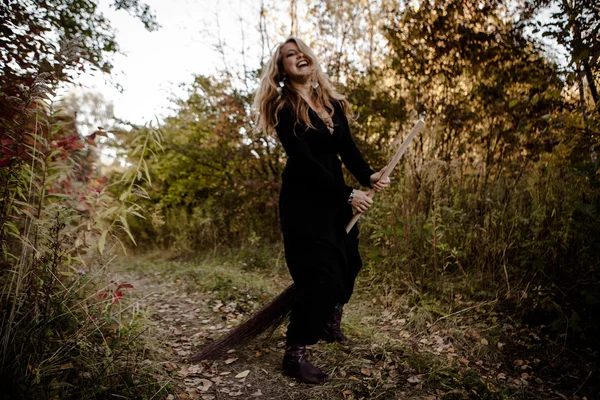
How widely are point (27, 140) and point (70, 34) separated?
57.7 inches

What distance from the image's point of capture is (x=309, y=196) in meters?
2.45

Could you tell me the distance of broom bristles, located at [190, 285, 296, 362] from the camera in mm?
2793

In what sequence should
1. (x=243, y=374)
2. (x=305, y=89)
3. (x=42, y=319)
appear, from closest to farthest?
1. (x=42, y=319)
2. (x=243, y=374)
3. (x=305, y=89)

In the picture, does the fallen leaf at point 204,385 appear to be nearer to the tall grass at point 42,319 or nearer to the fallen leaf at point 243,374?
the fallen leaf at point 243,374

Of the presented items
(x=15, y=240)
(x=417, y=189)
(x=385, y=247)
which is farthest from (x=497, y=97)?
(x=15, y=240)

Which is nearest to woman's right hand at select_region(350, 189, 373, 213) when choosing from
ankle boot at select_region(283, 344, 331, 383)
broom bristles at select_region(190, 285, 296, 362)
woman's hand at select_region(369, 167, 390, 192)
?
woman's hand at select_region(369, 167, 390, 192)

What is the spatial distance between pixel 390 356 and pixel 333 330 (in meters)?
0.44

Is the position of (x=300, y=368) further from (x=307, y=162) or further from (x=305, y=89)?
(x=305, y=89)

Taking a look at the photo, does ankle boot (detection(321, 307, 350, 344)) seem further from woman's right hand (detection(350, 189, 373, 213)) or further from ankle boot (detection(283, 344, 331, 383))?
woman's right hand (detection(350, 189, 373, 213))

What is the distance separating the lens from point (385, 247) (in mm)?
4176

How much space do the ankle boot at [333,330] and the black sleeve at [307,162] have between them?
972mm

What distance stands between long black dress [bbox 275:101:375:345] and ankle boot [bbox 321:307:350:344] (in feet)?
1.35

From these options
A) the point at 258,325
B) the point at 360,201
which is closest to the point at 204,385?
the point at 258,325

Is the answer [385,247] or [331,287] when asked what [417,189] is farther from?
[331,287]
